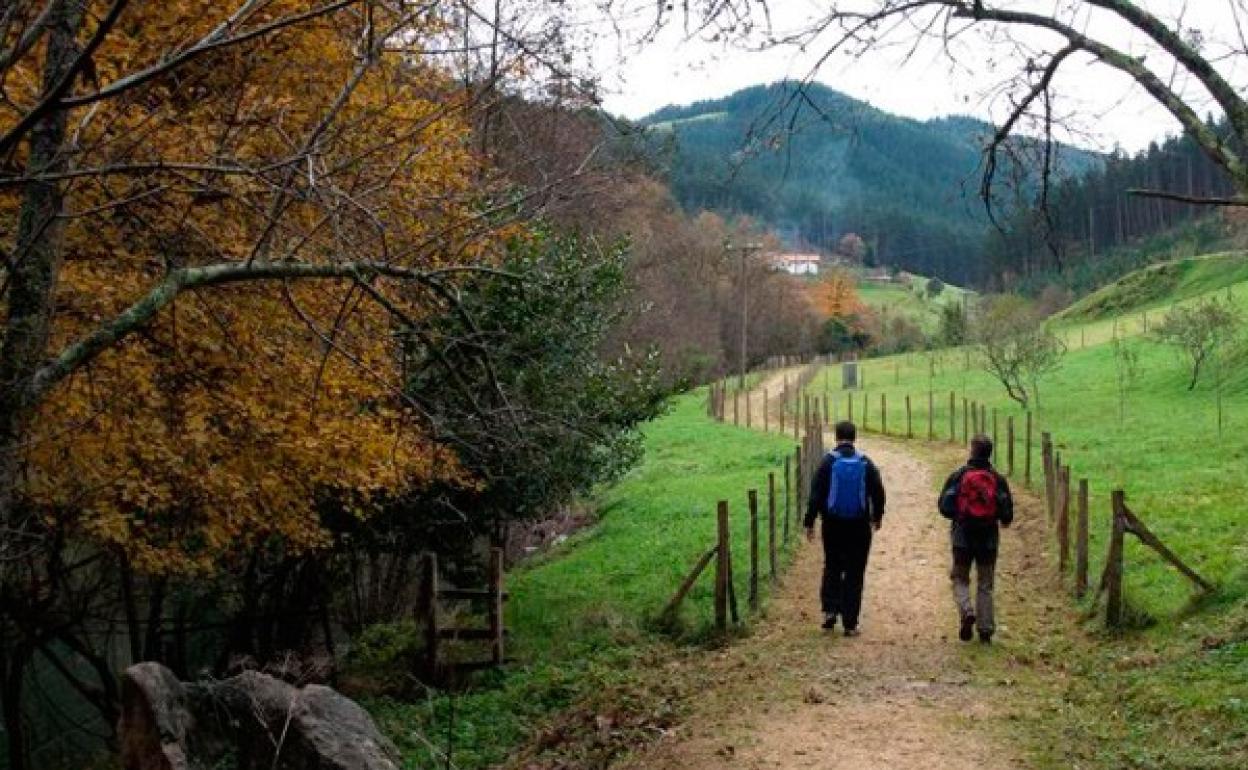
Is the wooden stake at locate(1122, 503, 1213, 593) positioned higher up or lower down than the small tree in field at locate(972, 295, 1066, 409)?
lower down

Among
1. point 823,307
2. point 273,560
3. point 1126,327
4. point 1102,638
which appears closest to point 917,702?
point 1102,638

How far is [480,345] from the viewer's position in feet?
19.7

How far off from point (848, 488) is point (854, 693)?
267 cm

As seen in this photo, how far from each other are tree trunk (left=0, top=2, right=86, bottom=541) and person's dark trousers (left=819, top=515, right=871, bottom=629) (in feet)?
26.6

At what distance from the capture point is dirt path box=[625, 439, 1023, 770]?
8148mm

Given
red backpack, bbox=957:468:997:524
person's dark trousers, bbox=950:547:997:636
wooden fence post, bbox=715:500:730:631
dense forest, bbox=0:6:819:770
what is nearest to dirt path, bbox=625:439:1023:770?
→ person's dark trousers, bbox=950:547:997:636

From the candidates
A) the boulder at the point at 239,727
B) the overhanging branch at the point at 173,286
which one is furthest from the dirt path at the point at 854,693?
the overhanging branch at the point at 173,286

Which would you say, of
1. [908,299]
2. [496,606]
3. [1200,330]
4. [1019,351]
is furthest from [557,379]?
[908,299]

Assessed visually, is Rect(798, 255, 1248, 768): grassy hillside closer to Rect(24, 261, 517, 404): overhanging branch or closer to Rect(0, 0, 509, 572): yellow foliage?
Rect(0, 0, 509, 572): yellow foliage

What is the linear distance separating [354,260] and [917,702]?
5.92m

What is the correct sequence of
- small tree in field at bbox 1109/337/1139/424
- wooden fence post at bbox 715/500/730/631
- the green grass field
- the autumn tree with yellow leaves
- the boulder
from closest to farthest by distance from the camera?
1. the autumn tree with yellow leaves
2. the boulder
3. the green grass field
4. wooden fence post at bbox 715/500/730/631
5. small tree in field at bbox 1109/337/1139/424

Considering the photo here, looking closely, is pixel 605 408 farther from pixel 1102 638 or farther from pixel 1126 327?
pixel 1126 327

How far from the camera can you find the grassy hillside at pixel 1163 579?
8109 millimetres

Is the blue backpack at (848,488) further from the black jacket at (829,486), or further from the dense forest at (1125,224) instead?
the dense forest at (1125,224)
